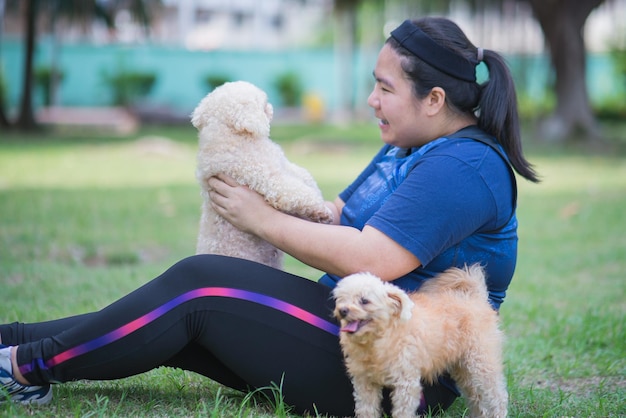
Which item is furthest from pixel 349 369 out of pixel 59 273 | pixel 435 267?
pixel 59 273

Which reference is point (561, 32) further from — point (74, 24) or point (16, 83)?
point (16, 83)

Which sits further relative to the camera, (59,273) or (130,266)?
(130,266)

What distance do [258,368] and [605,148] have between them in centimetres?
1346

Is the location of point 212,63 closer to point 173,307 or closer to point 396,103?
point 396,103

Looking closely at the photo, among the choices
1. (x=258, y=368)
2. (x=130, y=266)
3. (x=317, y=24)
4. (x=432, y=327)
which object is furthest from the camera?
(x=317, y=24)

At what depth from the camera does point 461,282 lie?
100 inches

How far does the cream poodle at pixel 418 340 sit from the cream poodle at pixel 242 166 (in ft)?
2.31

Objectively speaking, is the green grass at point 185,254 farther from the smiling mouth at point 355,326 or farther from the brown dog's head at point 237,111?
the brown dog's head at point 237,111

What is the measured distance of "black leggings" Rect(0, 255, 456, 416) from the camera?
2490 millimetres

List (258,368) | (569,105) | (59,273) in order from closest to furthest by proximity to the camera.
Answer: (258,368), (59,273), (569,105)

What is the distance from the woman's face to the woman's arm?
0.46m

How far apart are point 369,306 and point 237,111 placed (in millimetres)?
1185

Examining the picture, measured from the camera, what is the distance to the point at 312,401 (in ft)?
8.76

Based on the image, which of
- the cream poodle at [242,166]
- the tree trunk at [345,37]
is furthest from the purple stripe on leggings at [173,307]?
the tree trunk at [345,37]
